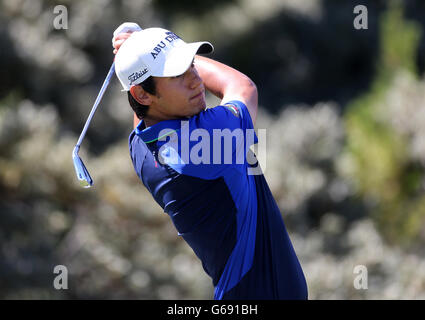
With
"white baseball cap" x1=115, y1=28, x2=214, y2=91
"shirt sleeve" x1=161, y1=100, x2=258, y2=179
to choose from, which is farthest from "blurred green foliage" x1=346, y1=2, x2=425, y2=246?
"white baseball cap" x1=115, y1=28, x2=214, y2=91

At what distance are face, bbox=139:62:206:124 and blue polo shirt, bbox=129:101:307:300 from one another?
36 millimetres

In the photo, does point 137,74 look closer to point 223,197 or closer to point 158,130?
point 158,130

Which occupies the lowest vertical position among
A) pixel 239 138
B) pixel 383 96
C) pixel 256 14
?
pixel 239 138

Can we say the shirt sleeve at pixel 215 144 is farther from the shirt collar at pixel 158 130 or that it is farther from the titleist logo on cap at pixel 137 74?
the titleist logo on cap at pixel 137 74

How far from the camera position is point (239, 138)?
1.86 meters

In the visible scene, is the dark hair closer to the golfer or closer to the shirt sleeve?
the golfer

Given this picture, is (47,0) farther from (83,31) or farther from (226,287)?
(226,287)

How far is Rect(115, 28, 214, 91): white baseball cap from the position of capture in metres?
1.81

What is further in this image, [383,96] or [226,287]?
[383,96]

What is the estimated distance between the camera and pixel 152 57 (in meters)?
1.81

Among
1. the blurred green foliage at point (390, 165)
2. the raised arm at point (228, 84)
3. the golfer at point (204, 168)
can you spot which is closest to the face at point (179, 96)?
the golfer at point (204, 168)

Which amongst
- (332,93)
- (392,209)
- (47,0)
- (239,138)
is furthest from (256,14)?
(239,138)

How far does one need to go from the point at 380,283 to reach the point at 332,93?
4.90 m

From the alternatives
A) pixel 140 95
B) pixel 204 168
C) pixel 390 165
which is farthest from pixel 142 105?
pixel 390 165
